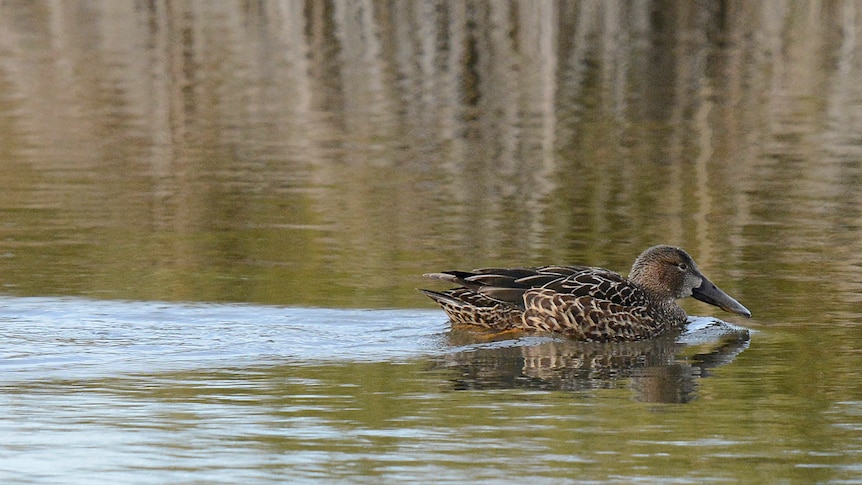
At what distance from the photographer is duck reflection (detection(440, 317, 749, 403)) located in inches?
342

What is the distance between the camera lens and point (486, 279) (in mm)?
10461

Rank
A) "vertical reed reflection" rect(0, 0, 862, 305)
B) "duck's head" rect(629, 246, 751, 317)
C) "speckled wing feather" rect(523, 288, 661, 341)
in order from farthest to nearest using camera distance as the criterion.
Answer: "vertical reed reflection" rect(0, 0, 862, 305) < "duck's head" rect(629, 246, 751, 317) < "speckled wing feather" rect(523, 288, 661, 341)

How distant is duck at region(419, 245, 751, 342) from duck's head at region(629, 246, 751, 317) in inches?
4.0

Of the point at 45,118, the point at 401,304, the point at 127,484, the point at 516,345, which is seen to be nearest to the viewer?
the point at 127,484

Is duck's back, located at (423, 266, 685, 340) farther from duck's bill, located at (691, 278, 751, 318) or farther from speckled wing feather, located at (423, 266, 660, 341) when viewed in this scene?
duck's bill, located at (691, 278, 751, 318)

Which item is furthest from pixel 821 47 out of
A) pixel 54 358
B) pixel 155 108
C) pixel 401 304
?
pixel 54 358

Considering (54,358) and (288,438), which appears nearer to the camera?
(288,438)

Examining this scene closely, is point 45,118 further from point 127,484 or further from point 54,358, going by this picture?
point 127,484

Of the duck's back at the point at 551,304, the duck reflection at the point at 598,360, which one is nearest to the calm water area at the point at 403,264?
the duck reflection at the point at 598,360

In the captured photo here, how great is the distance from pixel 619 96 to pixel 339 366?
661 inches

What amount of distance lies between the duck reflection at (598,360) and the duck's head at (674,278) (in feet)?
0.72

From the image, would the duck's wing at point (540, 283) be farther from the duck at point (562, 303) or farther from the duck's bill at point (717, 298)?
the duck's bill at point (717, 298)

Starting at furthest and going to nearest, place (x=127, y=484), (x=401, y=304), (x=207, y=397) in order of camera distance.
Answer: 1. (x=401, y=304)
2. (x=207, y=397)
3. (x=127, y=484)

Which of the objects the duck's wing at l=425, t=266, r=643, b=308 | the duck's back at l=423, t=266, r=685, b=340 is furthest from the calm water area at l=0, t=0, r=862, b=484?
the duck's wing at l=425, t=266, r=643, b=308
